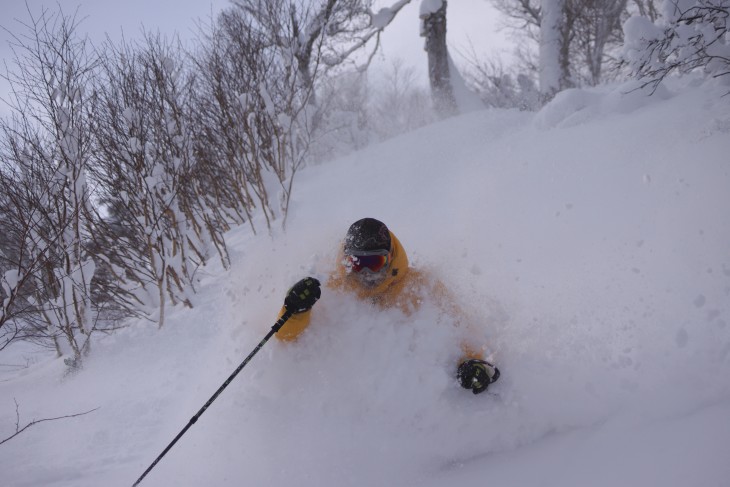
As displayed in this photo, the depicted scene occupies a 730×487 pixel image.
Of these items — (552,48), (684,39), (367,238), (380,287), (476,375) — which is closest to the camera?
(476,375)

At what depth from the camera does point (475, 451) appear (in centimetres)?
228

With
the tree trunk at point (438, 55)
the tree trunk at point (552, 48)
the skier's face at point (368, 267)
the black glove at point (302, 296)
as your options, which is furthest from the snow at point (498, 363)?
the tree trunk at point (438, 55)

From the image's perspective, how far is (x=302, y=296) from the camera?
7.68 feet

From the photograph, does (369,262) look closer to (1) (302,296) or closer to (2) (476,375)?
(1) (302,296)

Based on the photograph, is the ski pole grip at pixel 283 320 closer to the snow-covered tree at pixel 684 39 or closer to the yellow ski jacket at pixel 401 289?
the yellow ski jacket at pixel 401 289

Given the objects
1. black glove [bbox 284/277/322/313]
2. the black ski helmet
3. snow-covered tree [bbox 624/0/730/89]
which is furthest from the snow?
snow-covered tree [bbox 624/0/730/89]

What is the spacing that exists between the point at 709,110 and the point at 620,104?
1.33 m

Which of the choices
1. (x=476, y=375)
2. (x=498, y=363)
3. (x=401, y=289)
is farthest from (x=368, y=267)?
(x=498, y=363)

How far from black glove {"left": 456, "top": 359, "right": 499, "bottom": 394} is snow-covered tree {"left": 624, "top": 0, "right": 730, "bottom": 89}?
3.51 meters

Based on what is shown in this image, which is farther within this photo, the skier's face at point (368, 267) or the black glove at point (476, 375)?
the skier's face at point (368, 267)

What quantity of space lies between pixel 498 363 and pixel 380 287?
95 cm

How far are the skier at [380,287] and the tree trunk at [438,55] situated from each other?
27.7 ft

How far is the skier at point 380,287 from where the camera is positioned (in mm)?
2348

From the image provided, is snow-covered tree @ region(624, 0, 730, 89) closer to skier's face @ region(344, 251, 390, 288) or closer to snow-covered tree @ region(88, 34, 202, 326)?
skier's face @ region(344, 251, 390, 288)
